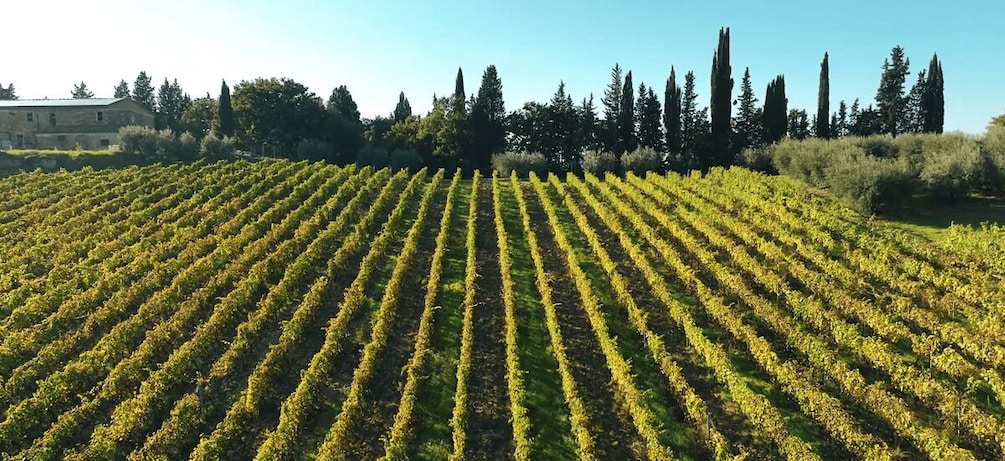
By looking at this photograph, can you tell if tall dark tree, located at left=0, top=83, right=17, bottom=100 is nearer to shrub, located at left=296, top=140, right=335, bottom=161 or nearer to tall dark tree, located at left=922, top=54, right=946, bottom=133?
shrub, located at left=296, top=140, right=335, bottom=161

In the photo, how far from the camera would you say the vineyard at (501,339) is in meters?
12.4

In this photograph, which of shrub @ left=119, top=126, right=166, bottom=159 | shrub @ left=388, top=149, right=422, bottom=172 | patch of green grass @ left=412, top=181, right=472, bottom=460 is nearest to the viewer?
patch of green grass @ left=412, top=181, right=472, bottom=460

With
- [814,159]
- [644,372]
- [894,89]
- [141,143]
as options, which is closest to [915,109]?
[894,89]

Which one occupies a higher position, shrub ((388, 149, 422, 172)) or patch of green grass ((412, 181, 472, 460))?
shrub ((388, 149, 422, 172))

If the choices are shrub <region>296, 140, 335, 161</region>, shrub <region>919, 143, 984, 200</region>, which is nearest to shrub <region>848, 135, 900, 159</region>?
shrub <region>919, 143, 984, 200</region>

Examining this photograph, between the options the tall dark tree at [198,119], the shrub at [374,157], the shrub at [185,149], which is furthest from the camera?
the tall dark tree at [198,119]

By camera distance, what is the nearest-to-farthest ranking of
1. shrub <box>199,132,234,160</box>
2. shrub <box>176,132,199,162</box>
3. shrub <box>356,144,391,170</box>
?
shrub <box>176,132,199,162</box>, shrub <box>199,132,234,160</box>, shrub <box>356,144,391,170</box>

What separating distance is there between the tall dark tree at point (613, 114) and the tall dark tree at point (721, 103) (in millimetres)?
10258

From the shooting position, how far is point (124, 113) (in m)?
57.1

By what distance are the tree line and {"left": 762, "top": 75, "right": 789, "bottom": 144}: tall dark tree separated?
0.10 m

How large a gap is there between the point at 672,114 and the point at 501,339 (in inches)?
2060

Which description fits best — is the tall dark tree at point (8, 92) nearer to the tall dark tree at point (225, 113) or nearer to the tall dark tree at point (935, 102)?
the tall dark tree at point (225, 113)

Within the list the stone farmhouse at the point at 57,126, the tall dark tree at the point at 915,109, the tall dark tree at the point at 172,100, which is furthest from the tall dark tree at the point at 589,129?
the tall dark tree at the point at 172,100

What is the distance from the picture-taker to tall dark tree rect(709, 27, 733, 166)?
→ 54.1 meters
